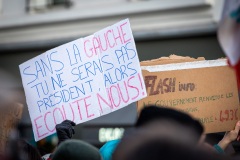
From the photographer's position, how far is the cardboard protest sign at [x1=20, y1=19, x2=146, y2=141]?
11.6 feet

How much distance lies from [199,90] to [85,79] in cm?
74

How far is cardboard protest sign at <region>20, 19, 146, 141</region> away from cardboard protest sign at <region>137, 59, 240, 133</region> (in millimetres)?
152

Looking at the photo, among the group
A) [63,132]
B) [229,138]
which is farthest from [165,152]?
[229,138]

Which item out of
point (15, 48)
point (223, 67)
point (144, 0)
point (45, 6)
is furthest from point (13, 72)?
point (223, 67)

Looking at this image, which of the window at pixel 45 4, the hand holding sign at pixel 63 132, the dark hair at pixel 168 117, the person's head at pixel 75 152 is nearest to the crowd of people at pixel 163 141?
the dark hair at pixel 168 117

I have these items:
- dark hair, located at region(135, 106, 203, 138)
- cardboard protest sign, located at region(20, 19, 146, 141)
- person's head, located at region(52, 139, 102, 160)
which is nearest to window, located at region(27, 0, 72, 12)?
cardboard protest sign, located at region(20, 19, 146, 141)

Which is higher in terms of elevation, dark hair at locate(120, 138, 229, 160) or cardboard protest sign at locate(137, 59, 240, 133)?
dark hair at locate(120, 138, 229, 160)

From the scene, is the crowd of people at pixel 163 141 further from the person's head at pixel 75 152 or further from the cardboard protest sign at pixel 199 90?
the cardboard protest sign at pixel 199 90

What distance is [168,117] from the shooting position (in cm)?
203

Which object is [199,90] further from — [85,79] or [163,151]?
[163,151]

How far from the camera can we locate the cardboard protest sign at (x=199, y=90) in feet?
11.6

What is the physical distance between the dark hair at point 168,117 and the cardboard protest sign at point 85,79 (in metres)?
1.25

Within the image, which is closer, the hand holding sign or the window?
the hand holding sign

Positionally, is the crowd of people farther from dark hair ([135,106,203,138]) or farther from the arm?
the arm
